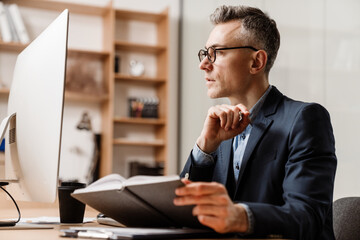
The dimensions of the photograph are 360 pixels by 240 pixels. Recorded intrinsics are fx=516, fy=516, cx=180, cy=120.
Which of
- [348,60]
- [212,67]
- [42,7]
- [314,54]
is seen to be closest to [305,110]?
[212,67]

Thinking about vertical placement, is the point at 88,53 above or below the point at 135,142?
above

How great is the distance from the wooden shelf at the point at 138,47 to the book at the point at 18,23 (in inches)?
34.1

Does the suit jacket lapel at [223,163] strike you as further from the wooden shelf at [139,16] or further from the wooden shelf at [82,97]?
the wooden shelf at [139,16]

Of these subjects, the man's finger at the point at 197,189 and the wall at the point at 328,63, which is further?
the wall at the point at 328,63

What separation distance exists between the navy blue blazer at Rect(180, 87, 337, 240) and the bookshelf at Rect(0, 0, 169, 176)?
3.47 metres

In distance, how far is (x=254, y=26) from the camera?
5.68ft

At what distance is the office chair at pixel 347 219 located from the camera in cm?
154

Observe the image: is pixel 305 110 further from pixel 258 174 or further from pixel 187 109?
pixel 187 109

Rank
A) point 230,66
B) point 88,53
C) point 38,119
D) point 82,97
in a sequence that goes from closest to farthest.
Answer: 1. point 38,119
2. point 230,66
3. point 82,97
4. point 88,53

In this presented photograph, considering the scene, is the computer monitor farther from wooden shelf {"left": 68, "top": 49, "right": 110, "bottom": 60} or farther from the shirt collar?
wooden shelf {"left": 68, "top": 49, "right": 110, "bottom": 60}

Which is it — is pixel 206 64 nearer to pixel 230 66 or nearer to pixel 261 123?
pixel 230 66

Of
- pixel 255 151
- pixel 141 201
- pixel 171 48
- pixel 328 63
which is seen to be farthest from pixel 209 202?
pixel 171 48

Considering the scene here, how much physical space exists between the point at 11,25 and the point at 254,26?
141 inches

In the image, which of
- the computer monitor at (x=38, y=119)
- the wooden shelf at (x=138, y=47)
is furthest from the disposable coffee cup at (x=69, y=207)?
the wooden shelf at (x=138, y=47)
